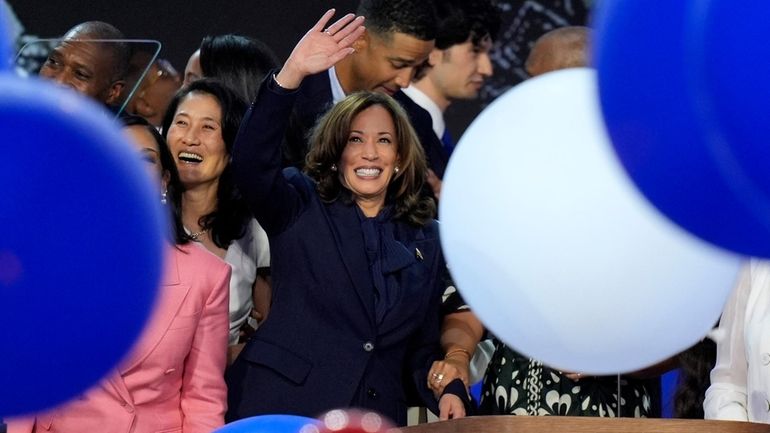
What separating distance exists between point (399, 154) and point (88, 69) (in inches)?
31.4

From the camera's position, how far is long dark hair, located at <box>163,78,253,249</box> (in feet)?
8.98

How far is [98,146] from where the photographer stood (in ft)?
3.33

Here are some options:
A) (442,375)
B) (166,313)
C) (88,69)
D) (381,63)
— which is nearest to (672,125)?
(88,69)

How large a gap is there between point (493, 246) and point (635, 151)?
2.00 feet

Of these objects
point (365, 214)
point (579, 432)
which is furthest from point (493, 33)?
point (579, 432)

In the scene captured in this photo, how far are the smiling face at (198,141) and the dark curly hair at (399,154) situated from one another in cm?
20

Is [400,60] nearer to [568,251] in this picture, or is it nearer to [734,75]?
[568,251]

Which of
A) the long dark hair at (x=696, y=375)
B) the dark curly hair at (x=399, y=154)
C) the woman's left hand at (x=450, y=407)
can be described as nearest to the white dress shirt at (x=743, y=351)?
the long dark hair at (x=696, y=375)

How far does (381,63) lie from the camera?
124 inches

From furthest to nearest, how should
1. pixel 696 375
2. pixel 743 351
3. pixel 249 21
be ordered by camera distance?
pixel 249 21, pixel 696 375, pixel 743 351

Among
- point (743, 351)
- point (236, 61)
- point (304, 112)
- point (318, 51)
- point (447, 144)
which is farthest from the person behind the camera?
point (447, 144)

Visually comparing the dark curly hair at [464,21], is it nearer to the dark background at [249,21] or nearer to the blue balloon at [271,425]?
the dark background at [249,21]

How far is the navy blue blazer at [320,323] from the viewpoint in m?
2.50

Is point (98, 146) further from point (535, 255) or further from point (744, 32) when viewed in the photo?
point (535, 255)
